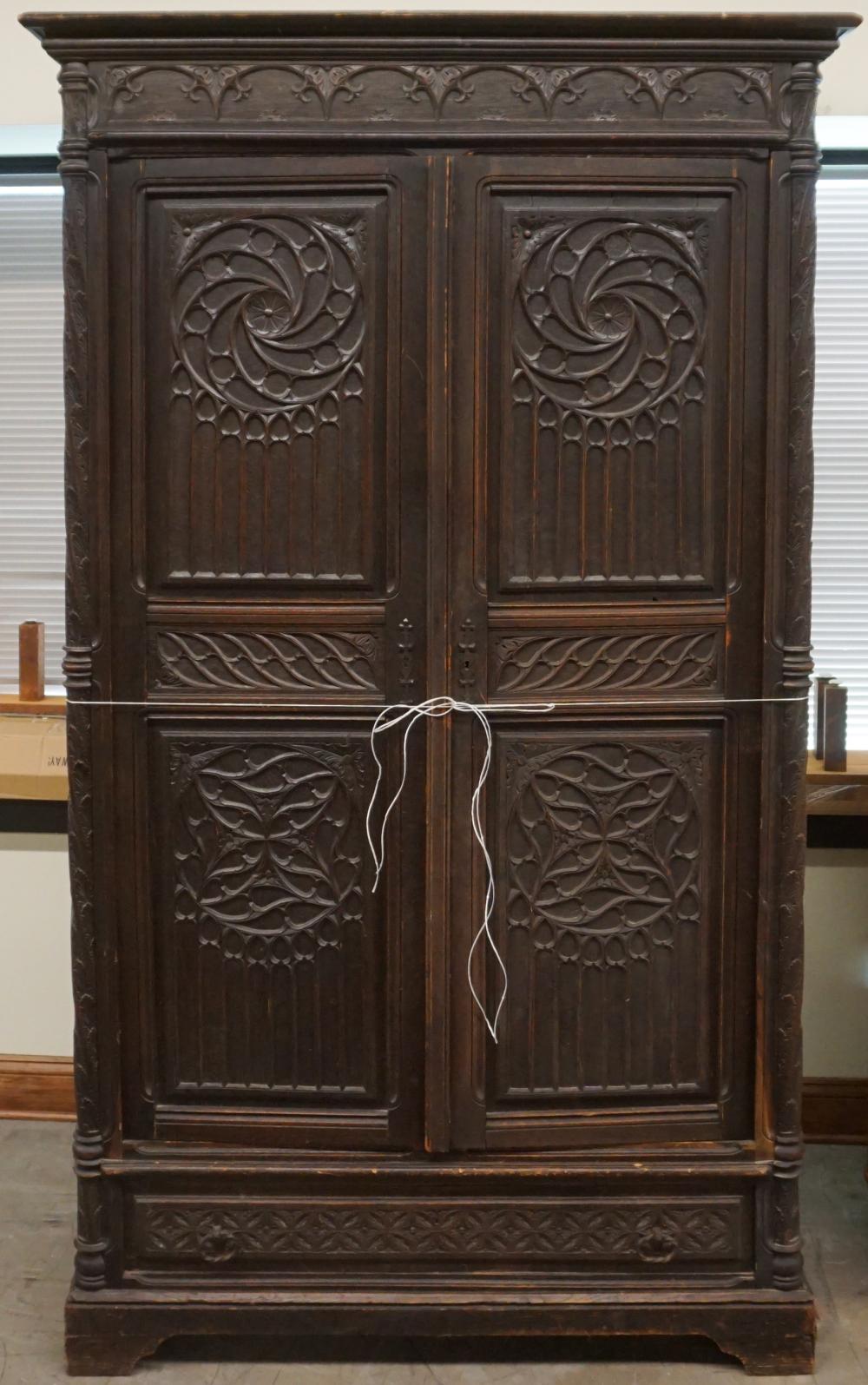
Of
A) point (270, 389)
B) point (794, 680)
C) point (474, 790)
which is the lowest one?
point (474, 790)

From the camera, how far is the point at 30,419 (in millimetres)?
3414

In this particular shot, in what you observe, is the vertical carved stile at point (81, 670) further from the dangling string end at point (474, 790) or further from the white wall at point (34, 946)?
the white wall at point (34, 946)

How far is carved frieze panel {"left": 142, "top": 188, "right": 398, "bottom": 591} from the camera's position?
226cm

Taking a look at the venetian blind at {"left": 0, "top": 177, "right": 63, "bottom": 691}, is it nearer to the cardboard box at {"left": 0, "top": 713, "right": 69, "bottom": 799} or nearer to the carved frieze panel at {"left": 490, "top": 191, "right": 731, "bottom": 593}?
the cardboard box at {"left": 0, "top": 713, "right": 69, "bottom": 799}

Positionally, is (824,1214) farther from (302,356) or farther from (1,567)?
(1,567)

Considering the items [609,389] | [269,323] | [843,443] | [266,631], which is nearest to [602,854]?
[266,631]

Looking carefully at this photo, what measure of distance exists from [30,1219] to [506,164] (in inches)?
96.1

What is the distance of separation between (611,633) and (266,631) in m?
0.64

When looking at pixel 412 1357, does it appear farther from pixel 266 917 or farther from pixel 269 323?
pixel 269 323

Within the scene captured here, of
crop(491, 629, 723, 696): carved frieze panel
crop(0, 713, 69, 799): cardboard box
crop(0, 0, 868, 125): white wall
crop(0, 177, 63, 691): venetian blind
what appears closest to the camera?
crop(491, 629, 723, 696): carved frieze panel

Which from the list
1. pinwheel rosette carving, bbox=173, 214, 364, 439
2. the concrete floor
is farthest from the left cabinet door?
the concrete floor

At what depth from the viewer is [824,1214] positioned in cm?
288

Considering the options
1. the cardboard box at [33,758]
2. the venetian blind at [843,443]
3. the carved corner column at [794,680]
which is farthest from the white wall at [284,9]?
the cardboard box at [33,758]

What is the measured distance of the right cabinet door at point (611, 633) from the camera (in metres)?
2.26
